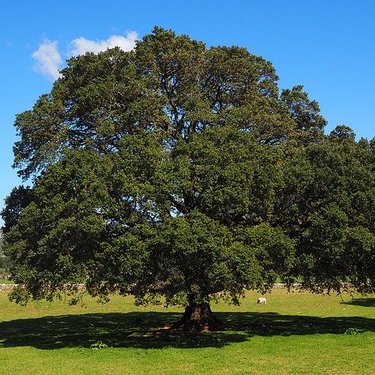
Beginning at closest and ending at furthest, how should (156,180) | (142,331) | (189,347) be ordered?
(156,180)
(189,347)
(142,331)

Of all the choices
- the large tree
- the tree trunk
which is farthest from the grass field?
the large tree

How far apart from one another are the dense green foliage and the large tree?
64mm

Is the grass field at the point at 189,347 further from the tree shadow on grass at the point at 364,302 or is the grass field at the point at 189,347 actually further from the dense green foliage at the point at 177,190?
the tree shadow on grass at the point at 364,302

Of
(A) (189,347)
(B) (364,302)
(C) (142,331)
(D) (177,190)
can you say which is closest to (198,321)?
(C) (142,331)

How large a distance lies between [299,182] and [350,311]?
21459 mm

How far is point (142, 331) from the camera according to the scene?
2981 centimetres

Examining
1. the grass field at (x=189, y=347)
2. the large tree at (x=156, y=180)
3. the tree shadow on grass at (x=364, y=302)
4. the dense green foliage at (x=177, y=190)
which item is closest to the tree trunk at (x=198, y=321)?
the large tree at (x=156, y=180)

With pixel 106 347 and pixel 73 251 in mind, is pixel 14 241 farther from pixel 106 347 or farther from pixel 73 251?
pixel 106 347

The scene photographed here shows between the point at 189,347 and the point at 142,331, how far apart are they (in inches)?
287

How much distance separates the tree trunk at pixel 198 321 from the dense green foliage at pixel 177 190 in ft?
18.2

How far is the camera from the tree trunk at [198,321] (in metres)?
Result: 28.4

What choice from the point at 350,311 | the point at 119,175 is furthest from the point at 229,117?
the point at 350,311

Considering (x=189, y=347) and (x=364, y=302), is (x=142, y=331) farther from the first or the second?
(x=364, y=302)

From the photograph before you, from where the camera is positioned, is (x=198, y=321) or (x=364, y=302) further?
(x=364, y=302)
